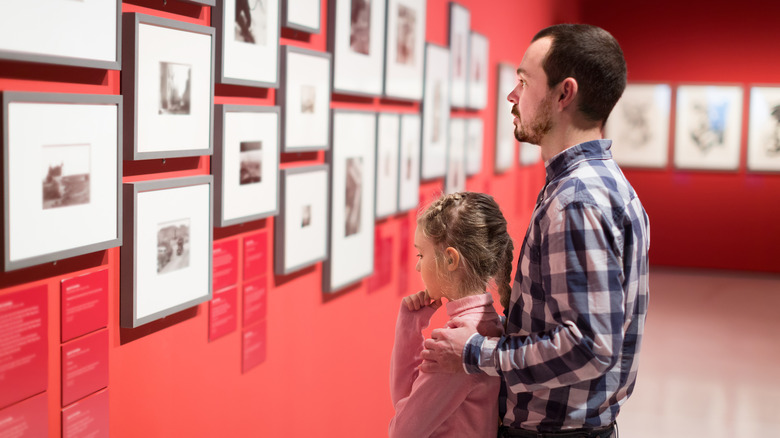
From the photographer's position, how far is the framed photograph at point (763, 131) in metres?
11.4

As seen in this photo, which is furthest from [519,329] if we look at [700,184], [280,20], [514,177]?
[700,184]

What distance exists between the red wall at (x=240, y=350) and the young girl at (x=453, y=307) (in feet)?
2.90

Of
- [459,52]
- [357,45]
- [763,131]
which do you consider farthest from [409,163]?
[763,131]

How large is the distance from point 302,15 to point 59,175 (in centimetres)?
156

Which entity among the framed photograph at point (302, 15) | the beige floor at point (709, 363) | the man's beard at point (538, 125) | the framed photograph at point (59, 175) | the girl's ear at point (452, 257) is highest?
the framed photograph at point (302, 15)

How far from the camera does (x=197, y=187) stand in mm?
2680

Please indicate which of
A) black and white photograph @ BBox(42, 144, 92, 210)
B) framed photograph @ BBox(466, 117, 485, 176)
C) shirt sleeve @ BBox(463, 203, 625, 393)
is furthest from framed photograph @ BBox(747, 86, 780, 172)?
black and white photograph @ BBox(42, 144, 92, 210)

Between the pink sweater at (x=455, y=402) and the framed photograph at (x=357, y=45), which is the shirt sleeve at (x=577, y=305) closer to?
the pink sweater at (x=455, y=402)

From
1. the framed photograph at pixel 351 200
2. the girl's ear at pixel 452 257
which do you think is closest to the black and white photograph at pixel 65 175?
the girl's ear at pixel 452 257

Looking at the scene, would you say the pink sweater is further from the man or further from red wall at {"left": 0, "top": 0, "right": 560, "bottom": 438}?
red wall at {"left": 0, "top": 0, "right": 560, "bottom": 438}

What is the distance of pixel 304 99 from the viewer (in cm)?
343

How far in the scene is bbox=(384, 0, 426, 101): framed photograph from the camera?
4.39 meters

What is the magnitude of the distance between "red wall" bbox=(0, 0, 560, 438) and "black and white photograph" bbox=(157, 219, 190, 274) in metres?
0.17

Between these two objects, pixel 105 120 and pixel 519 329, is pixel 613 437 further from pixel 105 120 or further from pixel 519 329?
pixel 105 120
